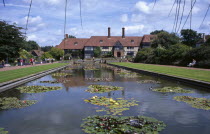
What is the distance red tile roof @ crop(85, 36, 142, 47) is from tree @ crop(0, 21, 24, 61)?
51512 mm

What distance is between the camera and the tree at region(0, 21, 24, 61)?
45.1 meters

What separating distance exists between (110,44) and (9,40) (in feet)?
191

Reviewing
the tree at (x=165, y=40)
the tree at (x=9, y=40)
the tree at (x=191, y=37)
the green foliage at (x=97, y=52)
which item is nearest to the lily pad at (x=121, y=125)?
the tree at (x=9, y=40)

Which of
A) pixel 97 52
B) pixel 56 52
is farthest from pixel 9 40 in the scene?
pixel 97 52

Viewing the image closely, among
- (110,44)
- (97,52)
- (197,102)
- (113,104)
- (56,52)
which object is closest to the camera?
(113,104)

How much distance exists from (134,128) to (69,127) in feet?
6.55

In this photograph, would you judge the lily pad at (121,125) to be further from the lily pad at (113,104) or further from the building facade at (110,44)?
the building facade at (110,44)

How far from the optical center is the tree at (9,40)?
45.1m

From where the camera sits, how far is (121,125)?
680 centimetres

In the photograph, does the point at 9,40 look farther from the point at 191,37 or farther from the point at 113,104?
the point at 191,37

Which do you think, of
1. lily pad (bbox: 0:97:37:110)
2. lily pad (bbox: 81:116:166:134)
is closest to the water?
lily pad (bbox: 81:116:166:134)

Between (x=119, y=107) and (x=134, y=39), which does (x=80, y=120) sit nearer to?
(x=119, y=107)

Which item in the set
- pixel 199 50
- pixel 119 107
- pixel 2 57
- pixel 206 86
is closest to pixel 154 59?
pixel 199 50

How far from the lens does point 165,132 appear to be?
21.2ft
